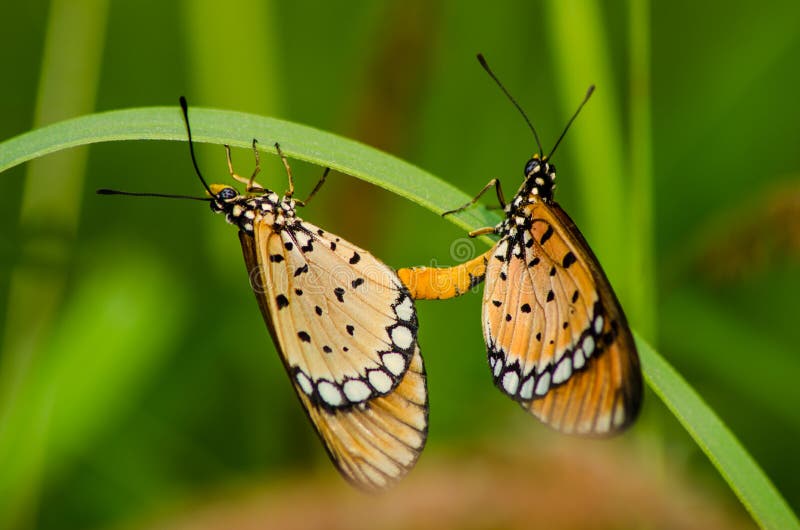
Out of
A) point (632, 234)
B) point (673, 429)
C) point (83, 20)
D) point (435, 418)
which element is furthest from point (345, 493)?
point (83, 20)

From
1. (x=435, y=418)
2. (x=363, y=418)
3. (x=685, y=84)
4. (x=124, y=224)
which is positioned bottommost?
(x=363, y=418)

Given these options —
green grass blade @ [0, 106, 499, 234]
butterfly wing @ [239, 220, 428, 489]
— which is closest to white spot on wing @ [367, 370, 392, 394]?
butterfly wing @ [239, 220, 428, 489]

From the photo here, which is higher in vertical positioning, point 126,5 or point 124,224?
point 126,5

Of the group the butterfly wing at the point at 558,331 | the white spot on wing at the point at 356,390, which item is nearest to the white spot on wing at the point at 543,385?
the butterfly wing at the point at 558,331

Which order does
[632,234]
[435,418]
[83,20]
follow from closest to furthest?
[632,234] < [83,20] < [435,418]

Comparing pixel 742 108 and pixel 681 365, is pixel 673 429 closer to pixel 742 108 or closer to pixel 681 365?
pixel 681 365

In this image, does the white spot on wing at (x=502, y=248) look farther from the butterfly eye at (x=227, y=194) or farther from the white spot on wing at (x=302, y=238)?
the butterfly eye at (x=227, y=194)

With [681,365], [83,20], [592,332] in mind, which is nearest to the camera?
[592,332]

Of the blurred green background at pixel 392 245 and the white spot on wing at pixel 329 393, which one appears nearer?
the blurred green background at pixel 392 245
